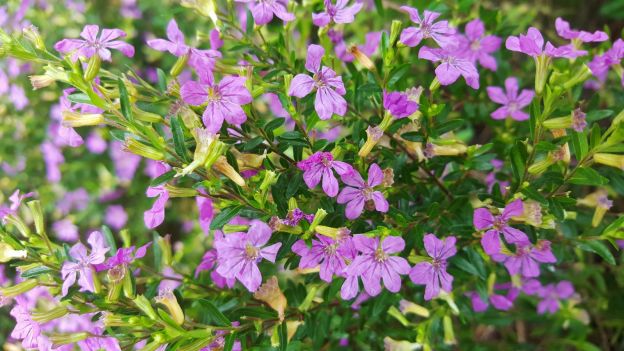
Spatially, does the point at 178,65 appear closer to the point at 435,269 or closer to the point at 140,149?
the point at 140,149

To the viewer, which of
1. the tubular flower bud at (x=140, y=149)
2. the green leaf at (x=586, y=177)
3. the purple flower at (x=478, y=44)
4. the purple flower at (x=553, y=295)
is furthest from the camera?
the purple flower at (x=553, y=295)

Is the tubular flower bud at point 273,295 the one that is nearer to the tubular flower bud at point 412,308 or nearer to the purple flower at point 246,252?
the purple flower at point 246,252

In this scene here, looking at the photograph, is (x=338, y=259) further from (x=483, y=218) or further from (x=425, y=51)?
(x=425, y=51)

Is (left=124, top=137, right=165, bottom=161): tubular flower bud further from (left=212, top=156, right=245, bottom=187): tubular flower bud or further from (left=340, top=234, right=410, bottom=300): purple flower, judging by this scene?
(left=340, top=234, right=410, bottom=300): purple flower

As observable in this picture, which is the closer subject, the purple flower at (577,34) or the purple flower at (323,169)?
the purple flower at (323,169)

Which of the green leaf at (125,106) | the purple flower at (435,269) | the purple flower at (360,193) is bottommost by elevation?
the purple flower at (435,269)

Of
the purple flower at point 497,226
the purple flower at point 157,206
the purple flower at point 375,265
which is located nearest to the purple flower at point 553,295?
the purple flower at point 497,226

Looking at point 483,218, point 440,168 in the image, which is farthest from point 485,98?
point 483,218
